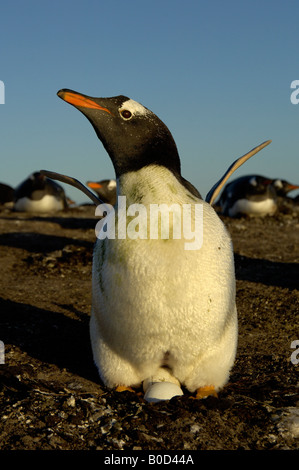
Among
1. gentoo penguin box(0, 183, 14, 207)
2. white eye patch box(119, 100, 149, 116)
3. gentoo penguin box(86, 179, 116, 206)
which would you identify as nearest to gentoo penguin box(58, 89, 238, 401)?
white eye patch box(119, 100, 149, 116)

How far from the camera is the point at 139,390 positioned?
333 centimetres

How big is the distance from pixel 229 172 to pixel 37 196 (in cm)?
1095

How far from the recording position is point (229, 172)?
3668mm

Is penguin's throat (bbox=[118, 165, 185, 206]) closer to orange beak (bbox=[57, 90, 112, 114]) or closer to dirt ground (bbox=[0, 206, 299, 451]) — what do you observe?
orange beak (bbox=[57, 90, 112, 114])

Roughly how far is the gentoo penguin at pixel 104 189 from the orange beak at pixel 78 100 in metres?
7.03

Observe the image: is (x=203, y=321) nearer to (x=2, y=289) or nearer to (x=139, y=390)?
(x=139, y=390)

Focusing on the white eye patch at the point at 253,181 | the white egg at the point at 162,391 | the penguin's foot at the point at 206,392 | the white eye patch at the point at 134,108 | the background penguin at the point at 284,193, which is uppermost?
the white eye patch at the point at 134,108

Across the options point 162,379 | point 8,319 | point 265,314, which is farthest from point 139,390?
point 265,314

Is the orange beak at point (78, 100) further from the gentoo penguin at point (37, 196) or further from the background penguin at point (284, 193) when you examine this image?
the background penguin at point (284, 193)

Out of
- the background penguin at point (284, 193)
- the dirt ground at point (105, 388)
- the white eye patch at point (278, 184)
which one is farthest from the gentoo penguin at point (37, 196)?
the dirt ground at point (105, 388)

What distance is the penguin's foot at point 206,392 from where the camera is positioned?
10.4 ft

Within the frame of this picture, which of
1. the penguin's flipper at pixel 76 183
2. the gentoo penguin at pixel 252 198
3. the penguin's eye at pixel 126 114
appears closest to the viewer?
the penguin's eye at pixel 126 114

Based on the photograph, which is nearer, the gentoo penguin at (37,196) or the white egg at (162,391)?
the white egg at (162,391)

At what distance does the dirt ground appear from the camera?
2768 millimetres
